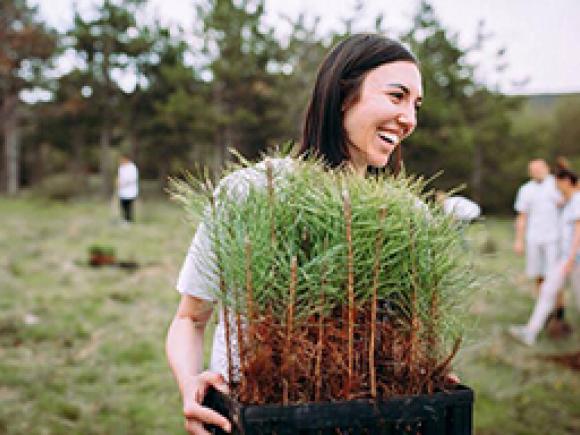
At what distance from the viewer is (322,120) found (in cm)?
164

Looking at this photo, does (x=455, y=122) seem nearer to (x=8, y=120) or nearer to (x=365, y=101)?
(x=8, y=120)

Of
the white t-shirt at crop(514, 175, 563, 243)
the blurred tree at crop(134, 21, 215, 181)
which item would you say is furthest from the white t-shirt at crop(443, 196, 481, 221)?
the blurred tree at crop(134, 21, 215, 181)

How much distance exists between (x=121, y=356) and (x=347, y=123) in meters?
4.76

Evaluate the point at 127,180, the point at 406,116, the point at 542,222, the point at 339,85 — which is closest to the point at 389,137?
the point at 406,116

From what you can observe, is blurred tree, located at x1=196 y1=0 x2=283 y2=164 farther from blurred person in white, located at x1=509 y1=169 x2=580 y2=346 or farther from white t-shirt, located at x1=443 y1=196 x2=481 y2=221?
white t-shirt, located at x1=443 y1=196 x2=481 y2=221

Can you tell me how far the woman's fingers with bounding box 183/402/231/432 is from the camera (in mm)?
1075

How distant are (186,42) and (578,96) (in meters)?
23.0

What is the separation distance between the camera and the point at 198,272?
1177mm

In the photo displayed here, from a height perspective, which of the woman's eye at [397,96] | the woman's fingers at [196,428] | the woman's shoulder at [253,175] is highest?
the woman's eye at [397,96]

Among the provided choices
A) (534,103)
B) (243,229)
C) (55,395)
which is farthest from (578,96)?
(243,229)

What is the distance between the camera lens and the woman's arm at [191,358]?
3.83 feet

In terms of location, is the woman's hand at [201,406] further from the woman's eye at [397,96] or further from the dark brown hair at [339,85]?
the woman's eye at [397,96]

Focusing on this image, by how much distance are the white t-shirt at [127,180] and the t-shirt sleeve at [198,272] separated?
12696 mm

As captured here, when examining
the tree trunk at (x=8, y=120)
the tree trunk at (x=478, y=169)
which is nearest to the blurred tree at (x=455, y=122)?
the tree trunk at (x=478, y=169)
